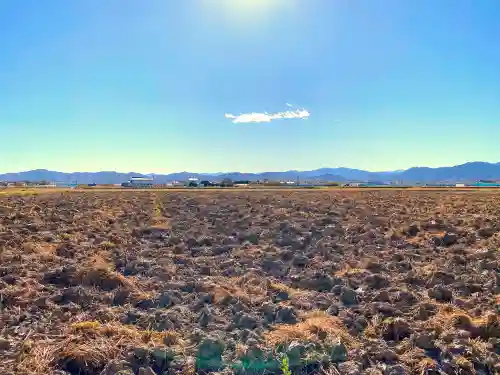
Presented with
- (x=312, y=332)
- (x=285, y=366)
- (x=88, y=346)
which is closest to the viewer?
(x=285, y=366)

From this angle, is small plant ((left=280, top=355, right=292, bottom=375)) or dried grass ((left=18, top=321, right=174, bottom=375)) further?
dried grass ((left=18, top=321, right=174, bottom=375))

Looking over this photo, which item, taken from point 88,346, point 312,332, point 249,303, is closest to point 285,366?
point 312,332

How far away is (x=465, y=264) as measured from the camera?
1154cm

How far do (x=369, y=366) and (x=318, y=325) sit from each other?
127 cm

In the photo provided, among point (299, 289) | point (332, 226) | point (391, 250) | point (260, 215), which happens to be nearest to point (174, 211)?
point (260, 215)

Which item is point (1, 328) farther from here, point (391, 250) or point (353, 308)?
point (391, 250)

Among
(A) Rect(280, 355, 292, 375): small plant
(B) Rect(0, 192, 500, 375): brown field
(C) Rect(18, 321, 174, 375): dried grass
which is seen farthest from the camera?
(B) Rect(0, 192, 500, 375): brown field

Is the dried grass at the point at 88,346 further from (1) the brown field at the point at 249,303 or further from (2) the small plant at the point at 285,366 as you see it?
(2) the small plant at the point at 285,366

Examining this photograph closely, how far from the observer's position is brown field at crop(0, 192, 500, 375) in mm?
6121

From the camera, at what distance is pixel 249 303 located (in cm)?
859

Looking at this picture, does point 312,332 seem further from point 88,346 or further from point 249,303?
point 88,346

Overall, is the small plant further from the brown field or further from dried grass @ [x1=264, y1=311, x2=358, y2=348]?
dried grass @ [x1=264, y1=311, x2=358, y2=348]

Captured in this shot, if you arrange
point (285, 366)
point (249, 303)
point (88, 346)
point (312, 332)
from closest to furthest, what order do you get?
point (285, 366)
point (88, 346)
point (312, 332)
point (249, 303)

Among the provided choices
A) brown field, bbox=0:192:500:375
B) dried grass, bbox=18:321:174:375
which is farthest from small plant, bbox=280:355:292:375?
dried grass, bbox=18:321:174:375
